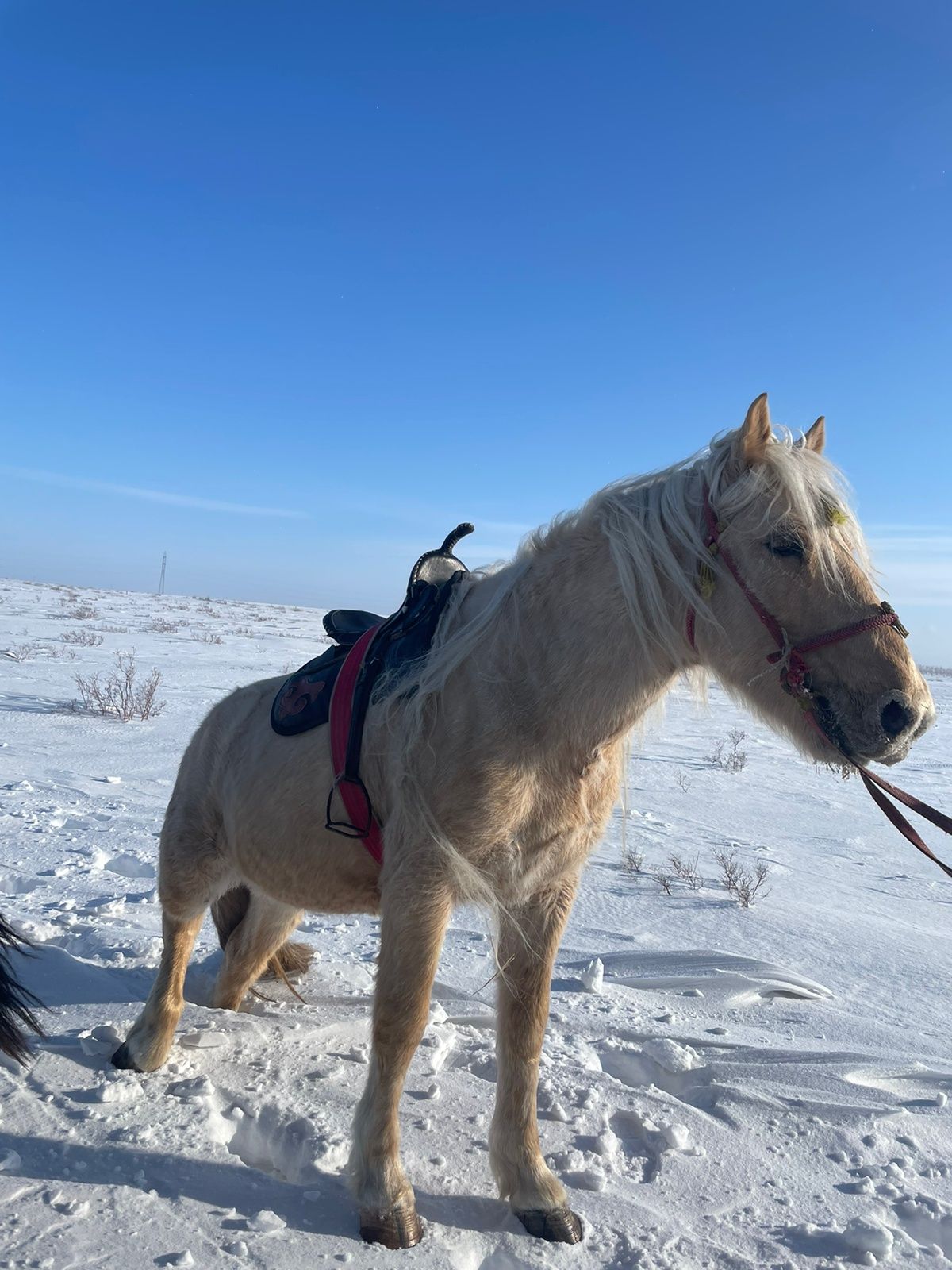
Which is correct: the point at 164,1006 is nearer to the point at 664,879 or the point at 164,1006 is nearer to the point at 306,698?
the point at 306,698

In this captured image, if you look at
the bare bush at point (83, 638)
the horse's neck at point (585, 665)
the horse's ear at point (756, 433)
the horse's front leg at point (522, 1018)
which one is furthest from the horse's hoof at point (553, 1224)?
the bare bush at point (83, 638)

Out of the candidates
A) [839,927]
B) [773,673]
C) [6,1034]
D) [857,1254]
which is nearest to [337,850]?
[6,1034]

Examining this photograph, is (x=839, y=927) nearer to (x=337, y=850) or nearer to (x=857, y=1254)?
(x=857, y=1254)

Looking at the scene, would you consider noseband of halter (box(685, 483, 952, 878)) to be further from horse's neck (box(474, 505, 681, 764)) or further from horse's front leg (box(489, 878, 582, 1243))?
horse's front leg (box(489, 878, 582, 1243))

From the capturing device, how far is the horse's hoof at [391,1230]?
2.04 m

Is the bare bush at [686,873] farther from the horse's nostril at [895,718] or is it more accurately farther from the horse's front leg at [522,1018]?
the horse's nostril at [895,718]

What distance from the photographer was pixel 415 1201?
2.24m

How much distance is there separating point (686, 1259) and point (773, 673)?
1.57 metres

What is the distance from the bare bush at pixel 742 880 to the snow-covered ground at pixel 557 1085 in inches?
3.9

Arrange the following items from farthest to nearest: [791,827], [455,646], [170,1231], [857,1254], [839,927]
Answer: [791,827] → [839,927] → [455,646] → [857,1254] → [170,1231]

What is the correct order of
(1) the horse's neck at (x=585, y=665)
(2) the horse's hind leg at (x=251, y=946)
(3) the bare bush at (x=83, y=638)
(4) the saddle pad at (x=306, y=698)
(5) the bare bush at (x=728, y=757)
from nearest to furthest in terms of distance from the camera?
(1) the horse's neck at (x=585, y=665), (4) the saddle pad at (x=306, y=698), (2) the horse's hind leg at (x=251, y=946), (5) the bare bush at (x=728, y=757), (3) the bare bush at (x=83, y=638)

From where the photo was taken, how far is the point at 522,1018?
8.13ft

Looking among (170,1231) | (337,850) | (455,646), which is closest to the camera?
(170,1231)

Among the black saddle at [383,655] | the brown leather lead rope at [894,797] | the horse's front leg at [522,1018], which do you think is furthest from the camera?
the black saddle at [383,655]
